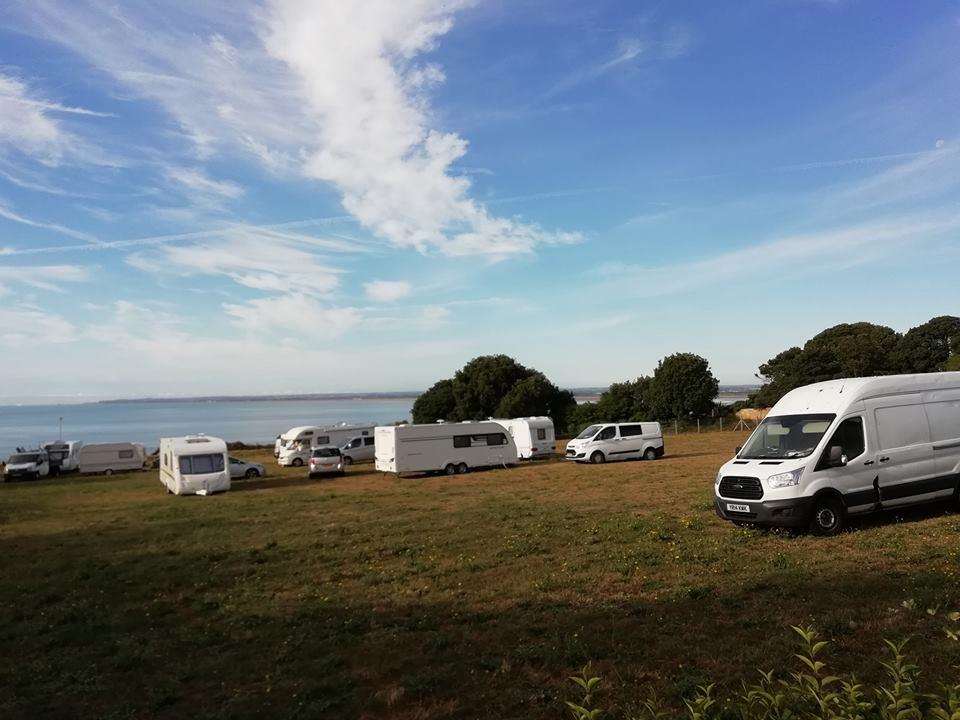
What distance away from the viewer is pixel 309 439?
4038 centimetres

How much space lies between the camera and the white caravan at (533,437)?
1420 inches

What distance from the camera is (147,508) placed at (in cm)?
2239

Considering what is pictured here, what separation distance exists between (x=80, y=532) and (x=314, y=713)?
49.8 feet

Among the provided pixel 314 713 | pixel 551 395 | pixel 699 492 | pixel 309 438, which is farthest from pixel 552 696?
pixel 551 395

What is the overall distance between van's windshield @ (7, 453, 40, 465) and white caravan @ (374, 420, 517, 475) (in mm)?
21680

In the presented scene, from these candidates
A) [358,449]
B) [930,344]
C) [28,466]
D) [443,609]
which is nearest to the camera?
[443,609]

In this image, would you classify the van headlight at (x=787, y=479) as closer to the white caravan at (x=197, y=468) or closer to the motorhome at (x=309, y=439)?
the white caravan at (x=197, y=468)

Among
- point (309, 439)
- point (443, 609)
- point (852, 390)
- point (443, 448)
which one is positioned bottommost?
point (443, 609)

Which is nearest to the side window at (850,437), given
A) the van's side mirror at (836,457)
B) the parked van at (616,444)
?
the van's side mirror at (836,457)

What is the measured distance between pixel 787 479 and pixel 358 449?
1235 inches

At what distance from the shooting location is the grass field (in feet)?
20.9

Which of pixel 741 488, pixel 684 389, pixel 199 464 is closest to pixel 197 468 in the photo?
pixel 199 464

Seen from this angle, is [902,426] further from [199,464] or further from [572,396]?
[572,396]

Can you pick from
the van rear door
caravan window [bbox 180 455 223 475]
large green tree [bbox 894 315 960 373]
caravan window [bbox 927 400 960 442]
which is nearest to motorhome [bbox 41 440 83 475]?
caravan window [bbox 180 455 223 475]
